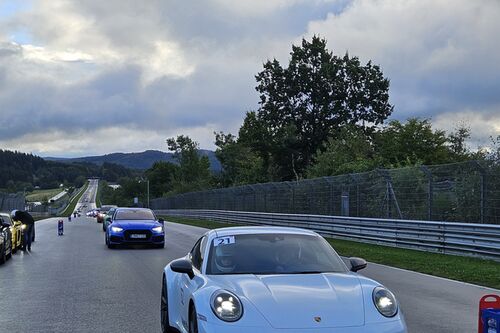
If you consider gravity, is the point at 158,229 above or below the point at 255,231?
below

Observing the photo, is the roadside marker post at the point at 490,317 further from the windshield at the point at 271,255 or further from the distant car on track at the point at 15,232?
the distant car on track at the point at 15,232

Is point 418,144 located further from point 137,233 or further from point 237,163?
point 237,163

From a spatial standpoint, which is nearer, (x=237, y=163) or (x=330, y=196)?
(x=330, y=196)

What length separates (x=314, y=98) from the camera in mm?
64000

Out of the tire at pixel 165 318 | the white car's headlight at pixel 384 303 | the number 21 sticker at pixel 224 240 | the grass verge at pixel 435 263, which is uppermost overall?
the number 21 sticker at pixel 224 240

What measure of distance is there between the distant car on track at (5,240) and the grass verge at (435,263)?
9240 mm

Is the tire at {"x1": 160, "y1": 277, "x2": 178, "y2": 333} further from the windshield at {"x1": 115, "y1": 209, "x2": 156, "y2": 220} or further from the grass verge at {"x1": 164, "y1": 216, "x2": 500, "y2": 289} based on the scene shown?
the windshield at {"x1": 115, "y1": 209, "x2": 156, "y2": 220}

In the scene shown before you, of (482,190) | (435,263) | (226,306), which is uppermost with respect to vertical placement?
(482,190)

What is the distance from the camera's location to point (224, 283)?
5.47 metres

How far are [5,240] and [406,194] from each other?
41.9 ft

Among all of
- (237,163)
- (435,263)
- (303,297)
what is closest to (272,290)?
(303,297)

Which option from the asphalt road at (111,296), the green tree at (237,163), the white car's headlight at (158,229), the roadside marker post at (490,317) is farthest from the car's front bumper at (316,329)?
the green tree at (237,163)

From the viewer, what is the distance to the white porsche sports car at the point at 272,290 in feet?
15.8

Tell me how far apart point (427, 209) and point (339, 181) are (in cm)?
687
